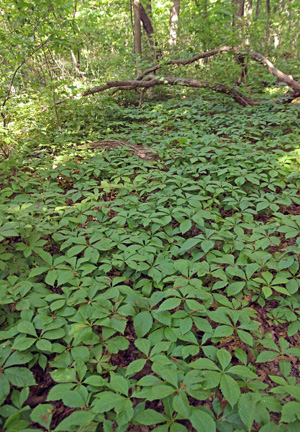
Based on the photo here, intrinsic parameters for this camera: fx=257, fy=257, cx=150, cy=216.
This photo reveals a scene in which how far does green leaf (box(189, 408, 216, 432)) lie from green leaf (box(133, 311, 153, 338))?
535 mm

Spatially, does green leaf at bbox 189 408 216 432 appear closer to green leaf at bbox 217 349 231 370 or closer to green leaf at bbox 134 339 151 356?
green leaf at bbox 217 349 231 370

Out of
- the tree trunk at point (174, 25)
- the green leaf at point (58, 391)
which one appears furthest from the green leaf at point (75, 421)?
the tree trunk at point (174, 25)

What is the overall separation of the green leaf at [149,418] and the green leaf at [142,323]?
45cm

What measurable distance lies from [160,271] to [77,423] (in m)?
1.13

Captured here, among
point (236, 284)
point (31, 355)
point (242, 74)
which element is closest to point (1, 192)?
point (31, 355)

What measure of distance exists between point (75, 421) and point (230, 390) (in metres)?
0.77

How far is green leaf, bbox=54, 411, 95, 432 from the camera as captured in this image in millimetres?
1186

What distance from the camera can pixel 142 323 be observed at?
1.72 meters

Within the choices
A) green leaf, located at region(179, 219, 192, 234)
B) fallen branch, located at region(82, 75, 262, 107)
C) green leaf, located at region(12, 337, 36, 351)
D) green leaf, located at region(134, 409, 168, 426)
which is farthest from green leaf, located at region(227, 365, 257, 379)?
fallen branch, located at region(82, 75, 262, 107)

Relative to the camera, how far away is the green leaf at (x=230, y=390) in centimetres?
127

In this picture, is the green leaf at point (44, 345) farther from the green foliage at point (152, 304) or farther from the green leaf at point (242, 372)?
the green leaf at point (242, 372)

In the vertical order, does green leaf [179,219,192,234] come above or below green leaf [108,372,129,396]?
above

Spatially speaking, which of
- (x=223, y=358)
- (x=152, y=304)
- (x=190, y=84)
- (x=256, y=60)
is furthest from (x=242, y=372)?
(x=256, y=60)

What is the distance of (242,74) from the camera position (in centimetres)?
700
